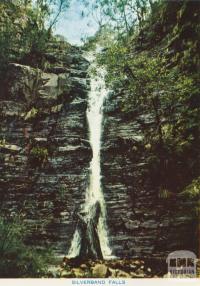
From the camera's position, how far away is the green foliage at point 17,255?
4.14 metres

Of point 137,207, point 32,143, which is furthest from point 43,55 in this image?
point 137,207

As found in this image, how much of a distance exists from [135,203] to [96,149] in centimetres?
68

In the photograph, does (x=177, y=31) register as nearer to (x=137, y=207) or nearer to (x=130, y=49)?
(x=130, y=49)

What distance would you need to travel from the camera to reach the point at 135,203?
451cm

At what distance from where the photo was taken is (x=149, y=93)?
4758 millimetres

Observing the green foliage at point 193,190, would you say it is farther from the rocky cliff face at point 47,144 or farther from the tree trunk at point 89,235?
the rocky cliff face at point 47,144

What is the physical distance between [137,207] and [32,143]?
1.25m

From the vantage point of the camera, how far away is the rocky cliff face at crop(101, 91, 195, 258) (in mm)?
4352

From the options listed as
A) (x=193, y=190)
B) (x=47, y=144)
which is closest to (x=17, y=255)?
(x=47, y=144)

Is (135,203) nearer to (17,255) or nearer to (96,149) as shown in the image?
(96,149)

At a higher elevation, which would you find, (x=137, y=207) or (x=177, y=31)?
(x=177, y=31)

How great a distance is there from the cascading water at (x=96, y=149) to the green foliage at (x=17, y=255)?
300 millimetres

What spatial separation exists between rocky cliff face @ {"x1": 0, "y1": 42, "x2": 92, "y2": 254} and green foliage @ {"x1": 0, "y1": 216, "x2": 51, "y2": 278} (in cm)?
10

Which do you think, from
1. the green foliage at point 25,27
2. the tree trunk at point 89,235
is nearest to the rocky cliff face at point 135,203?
the tree trunk at point 89,235
